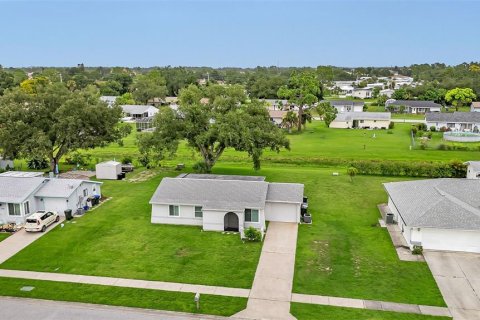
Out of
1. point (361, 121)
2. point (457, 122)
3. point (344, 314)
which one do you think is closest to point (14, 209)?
point (344, 314)

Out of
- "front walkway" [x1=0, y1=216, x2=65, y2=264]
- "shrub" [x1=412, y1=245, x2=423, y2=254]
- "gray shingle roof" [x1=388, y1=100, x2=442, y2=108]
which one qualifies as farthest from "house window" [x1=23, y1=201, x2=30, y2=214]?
"gray shingle roof" [x1=388, y1=100, x2=442, y2=108]

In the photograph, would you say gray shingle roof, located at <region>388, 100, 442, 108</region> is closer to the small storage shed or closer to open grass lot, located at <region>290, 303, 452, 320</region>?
the small storage shed

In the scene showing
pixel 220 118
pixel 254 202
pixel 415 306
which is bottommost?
pixel 415 306

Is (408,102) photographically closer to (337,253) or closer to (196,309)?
(337,253)

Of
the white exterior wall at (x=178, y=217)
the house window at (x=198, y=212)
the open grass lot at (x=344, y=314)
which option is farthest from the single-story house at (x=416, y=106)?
the open grass lot at (x=344, y=314)

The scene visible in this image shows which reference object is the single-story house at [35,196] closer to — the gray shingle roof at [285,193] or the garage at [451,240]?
A: the gray shingle roof at [285,193]

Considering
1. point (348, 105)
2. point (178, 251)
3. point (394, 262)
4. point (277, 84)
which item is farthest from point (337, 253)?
point (277, 84)

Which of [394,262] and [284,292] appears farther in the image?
[394,262]
